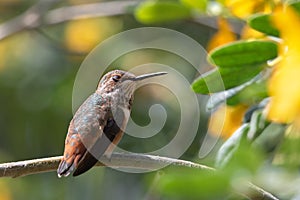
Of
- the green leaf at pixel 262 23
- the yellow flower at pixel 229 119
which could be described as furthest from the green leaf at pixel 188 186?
the yellow flower at pixel 229 119

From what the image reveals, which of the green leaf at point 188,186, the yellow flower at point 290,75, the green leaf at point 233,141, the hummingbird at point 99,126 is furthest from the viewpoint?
the hummingbird at point 99,126

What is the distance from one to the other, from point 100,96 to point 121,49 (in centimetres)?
159

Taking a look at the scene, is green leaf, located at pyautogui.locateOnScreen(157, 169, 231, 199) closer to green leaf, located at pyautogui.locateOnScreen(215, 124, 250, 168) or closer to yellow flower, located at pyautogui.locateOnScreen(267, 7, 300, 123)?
yellow flower, located at pyautogui.locateOnScreen(267, 7, 300, 123)

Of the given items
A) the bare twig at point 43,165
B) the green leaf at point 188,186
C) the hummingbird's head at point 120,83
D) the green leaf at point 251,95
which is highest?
the green leaf at point 188,186

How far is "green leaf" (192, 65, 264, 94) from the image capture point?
137 centimetres

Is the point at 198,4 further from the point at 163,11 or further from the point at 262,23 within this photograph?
the point at 262,23

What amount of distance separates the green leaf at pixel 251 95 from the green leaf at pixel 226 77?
0.02 meters

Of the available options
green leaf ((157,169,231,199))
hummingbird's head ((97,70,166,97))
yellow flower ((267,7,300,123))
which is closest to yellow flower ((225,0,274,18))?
yellow flower ((267,7,300,123))

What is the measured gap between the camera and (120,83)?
6.63ft

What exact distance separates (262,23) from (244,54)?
0.24 feet

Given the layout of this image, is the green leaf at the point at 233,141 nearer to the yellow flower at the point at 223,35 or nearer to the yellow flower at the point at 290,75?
the yellow flower at the point at 290,75

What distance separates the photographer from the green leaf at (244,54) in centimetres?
134

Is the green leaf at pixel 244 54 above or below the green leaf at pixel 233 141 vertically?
above

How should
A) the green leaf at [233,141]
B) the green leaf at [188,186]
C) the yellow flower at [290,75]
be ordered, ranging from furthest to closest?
the green leaf at [233,141] < the yellow flower at [290,75] < the green leaf at [188,186]
